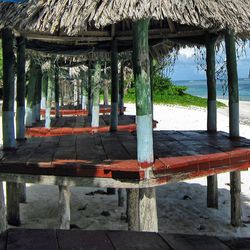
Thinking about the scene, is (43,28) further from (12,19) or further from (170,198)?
(170,198)

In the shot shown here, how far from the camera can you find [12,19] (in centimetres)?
615

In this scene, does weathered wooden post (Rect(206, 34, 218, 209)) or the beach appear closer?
the beach

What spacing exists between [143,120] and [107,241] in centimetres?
341

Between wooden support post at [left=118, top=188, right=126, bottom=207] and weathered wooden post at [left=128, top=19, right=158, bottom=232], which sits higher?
weathered wooden post at [left=128, top=19, right=158, bottom=232]

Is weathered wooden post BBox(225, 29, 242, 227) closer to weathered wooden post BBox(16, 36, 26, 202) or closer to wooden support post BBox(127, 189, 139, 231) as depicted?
wooden support post BBox(127, 189, 139, 231)

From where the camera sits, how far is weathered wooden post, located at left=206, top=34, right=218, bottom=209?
9.06m

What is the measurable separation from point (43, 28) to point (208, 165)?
284cm

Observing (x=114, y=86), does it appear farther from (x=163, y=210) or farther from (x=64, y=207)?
(x=64, y=207)

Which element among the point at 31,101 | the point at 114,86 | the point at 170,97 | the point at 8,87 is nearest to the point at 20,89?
the point at 8,87

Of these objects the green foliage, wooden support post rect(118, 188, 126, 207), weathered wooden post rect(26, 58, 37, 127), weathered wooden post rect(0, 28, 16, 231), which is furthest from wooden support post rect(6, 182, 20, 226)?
the green foliage

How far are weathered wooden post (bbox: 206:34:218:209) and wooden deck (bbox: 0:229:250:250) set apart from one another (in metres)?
6.71

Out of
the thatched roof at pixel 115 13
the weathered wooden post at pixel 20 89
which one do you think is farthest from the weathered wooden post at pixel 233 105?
the weathered wooden post at pixel 20 89

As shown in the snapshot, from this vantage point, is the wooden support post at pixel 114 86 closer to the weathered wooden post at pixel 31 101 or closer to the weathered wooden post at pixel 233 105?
the weathered wooden post at pixel 233 105

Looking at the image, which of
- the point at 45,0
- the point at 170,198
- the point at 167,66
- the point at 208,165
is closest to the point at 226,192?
the point at 170,198
